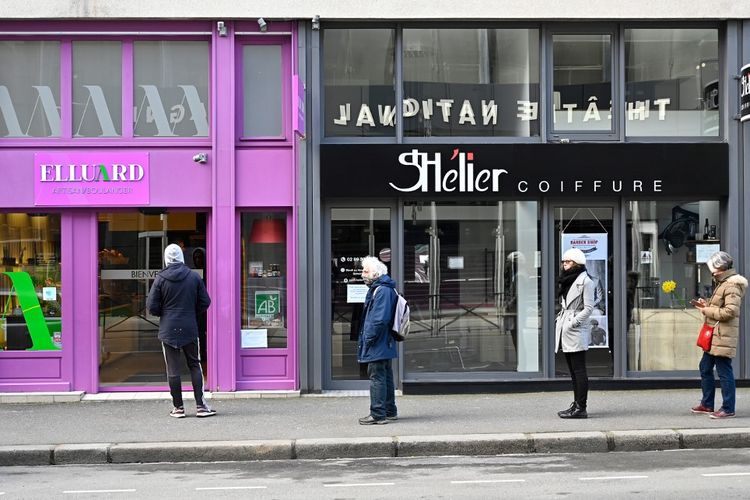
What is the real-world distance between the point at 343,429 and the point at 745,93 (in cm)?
656

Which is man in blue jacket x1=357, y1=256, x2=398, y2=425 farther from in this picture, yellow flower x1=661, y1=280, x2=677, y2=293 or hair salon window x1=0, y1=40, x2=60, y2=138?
hair salon window x1=0, y1=40, x2=60, y2=138

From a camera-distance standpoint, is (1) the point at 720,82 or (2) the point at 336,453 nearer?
(2) the point at 336,453

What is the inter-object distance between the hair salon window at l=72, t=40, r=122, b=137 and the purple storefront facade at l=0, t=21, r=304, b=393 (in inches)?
0.7

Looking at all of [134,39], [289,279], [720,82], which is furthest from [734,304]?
[134,39]

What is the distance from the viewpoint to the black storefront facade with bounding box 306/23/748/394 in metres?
11.8

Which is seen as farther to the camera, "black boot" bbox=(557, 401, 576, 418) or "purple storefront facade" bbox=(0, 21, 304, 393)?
"purple storefront facade" bbox=(0, 21, 304, 393)

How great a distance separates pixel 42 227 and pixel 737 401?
8.73 m

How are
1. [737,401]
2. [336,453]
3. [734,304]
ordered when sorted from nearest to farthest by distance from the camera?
1. [336,453]
2. [734,304]
3. [737,401]

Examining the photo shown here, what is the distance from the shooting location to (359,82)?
11953 mm

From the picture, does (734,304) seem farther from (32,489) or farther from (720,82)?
(32,489)

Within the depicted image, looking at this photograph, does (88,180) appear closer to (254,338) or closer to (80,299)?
(80,299)

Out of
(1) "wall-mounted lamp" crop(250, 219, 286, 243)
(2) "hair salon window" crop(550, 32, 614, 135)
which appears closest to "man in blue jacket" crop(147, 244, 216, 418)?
(1) "wall-mounted lamp" crop(250, 219, 286, 243)

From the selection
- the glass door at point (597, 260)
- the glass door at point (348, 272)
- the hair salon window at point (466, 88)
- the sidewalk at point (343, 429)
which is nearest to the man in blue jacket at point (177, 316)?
the sidewalk at point (343, 429)

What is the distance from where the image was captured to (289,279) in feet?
39.0
